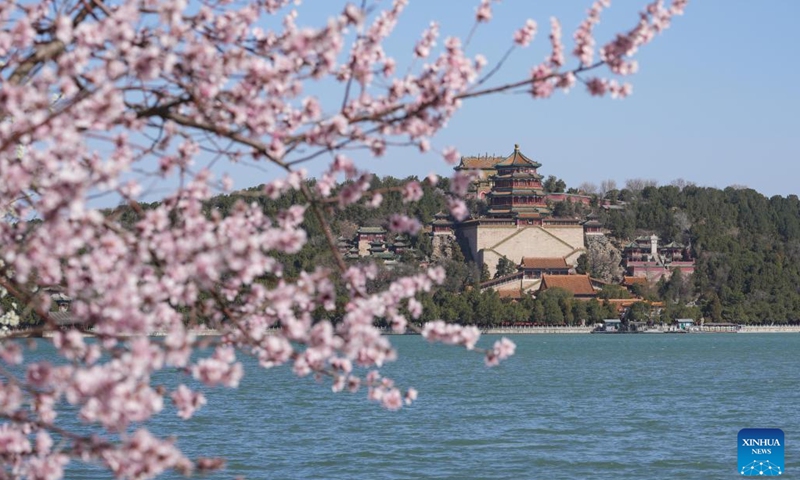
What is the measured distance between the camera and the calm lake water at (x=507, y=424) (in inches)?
Result: 805

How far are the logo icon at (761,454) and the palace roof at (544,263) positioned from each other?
68098 millimetres

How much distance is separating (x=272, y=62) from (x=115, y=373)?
5.77 ft

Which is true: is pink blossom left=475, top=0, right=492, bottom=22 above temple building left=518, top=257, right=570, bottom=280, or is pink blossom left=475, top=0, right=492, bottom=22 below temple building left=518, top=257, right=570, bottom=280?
below

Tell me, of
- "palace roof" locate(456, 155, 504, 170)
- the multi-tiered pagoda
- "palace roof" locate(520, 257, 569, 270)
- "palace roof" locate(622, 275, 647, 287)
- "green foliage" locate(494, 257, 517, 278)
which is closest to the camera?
"palace roof" locate(520, 257, 569, 270)

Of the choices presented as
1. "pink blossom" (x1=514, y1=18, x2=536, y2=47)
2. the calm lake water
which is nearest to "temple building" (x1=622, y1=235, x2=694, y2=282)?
the calm lake water

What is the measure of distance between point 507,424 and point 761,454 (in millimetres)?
7547

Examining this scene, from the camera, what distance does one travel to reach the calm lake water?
20.4 m

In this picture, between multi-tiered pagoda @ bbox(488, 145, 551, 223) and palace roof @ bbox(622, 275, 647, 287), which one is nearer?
palace roof @ bbox(622, 275, 647, 287)

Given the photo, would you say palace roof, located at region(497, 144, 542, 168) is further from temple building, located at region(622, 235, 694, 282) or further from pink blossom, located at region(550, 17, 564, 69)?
pink blossom, located at region(550, 17, 564, 69)

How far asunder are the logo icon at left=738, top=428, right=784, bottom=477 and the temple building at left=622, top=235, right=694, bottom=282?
75.2 meters

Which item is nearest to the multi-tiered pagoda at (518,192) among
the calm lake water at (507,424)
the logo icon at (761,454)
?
the calm lake water at (507,424)

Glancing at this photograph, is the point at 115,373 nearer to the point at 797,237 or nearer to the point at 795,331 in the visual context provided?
the point at 795,331

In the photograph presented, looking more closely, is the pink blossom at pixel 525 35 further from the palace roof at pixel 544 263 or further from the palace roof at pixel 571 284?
the palace roof at pixel 544 263

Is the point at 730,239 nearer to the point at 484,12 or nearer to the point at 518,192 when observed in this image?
the point at 518,192
